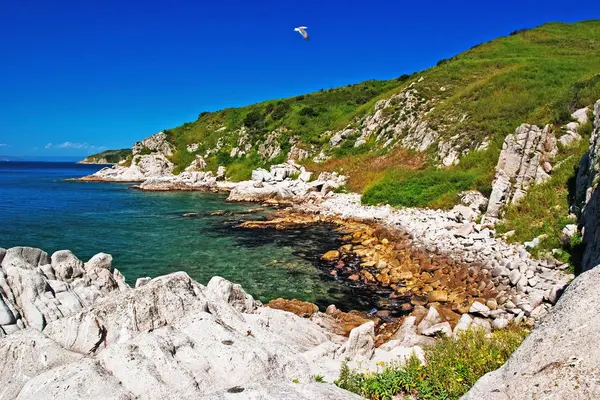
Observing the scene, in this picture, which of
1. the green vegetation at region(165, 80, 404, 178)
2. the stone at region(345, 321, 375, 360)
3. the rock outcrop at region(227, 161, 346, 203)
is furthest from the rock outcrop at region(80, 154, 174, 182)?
the stone at region(345, 321, 375, 360)

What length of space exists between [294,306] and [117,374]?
10.1m

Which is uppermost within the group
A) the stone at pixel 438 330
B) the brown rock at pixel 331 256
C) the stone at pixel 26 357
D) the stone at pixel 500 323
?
the stone at pixel 26 357

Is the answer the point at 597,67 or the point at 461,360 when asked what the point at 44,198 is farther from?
the point at 597,67

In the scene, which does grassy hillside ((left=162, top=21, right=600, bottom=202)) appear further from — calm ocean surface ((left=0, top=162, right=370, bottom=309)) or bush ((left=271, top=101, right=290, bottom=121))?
calm ocean surface ((left=0, top=162, right=370, bottom=309))

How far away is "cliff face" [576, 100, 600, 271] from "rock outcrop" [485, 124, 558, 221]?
11.6 feet

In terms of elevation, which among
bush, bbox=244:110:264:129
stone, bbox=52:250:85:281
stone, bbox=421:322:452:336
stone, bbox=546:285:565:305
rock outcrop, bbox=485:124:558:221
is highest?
bush, bbox=244:110:264:129

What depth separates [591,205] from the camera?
49.5ft

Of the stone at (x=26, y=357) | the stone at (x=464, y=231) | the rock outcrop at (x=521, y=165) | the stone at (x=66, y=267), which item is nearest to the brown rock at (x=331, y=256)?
the stone at (x=464, y=231)

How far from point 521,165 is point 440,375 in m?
21.1

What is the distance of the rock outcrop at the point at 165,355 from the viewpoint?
618 cm

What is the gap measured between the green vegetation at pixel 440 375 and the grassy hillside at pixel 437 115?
22384 mm

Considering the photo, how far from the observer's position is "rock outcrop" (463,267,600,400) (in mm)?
4520

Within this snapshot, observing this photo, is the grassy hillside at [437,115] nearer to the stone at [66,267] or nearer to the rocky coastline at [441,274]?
the rocky coastline at [441,274]

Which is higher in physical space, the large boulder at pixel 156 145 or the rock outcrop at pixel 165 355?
the large boulder at pixel 156 145
